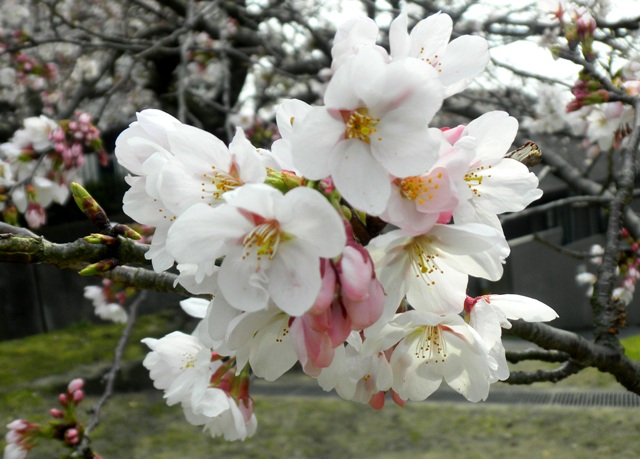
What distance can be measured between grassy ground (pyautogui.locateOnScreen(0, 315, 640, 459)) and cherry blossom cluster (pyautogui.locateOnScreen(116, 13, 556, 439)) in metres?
2.76

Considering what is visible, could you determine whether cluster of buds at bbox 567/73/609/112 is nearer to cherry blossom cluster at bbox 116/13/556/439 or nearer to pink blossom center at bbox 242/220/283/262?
cherry blossom cluster at bbox 116/13/556/439

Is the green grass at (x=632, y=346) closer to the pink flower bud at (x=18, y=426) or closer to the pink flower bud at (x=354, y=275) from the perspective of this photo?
the pink flower bud at (x=18, y=426)

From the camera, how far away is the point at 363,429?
3.59 meters

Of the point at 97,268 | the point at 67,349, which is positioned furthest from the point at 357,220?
the point at 67,349

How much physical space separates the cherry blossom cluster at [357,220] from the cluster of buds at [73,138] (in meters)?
1.80

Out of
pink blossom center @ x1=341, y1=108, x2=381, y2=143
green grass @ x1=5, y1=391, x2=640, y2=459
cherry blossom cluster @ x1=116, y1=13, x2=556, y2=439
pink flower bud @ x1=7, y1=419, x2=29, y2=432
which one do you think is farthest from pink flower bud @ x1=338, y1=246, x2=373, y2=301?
green grass @ x1=5, y1=391, x2=640, y2=459

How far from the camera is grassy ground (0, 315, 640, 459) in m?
3.21

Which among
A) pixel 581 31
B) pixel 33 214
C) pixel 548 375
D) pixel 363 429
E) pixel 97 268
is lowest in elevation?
pixel 363 429

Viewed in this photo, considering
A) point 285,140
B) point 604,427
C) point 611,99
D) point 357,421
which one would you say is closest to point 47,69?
point 357,421

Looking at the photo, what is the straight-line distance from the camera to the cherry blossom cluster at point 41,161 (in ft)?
6.98

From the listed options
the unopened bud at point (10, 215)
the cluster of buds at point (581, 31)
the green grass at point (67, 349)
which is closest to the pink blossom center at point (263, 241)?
the cluster of buds at point (581, 31)

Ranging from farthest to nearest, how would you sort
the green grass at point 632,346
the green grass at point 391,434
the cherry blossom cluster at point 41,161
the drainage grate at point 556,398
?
the green grass at point 632,346 → the drainage grate at point 556,398 → the green grass at point 391,434 → the cherry blossom cluster at point 41,161

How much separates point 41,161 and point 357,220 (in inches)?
79.8

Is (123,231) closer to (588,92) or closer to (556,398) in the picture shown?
(588,92)
